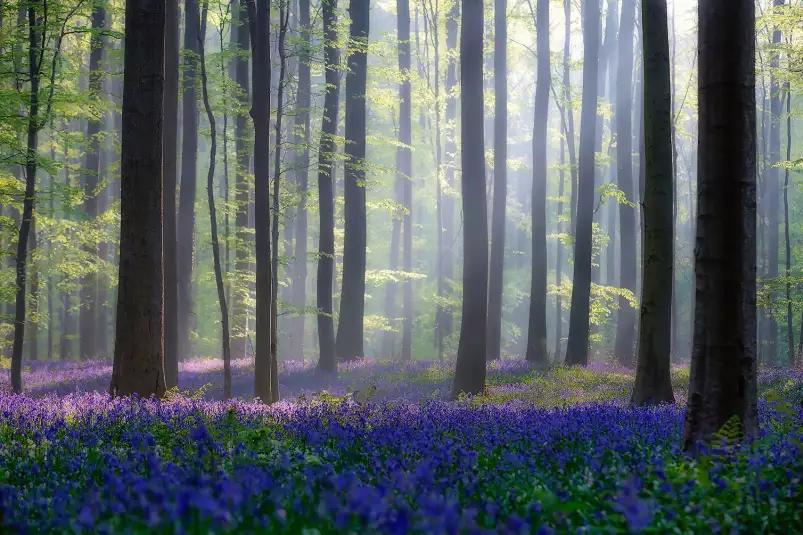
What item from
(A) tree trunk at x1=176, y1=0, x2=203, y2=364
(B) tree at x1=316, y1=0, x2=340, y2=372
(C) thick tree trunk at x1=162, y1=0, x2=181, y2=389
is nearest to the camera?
(C) thick tree trunk at x1=162, y1=0, x2=181, y2=389

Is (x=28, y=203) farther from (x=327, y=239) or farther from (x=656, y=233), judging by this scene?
(x=656, y=233)

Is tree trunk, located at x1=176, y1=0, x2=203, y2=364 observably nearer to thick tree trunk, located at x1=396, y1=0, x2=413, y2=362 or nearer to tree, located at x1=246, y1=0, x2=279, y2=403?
thick tree trunk, located at x1=396, y1=0, x2=413, y2=362

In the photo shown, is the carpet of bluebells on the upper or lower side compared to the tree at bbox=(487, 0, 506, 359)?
lower

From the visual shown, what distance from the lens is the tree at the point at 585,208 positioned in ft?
69.4

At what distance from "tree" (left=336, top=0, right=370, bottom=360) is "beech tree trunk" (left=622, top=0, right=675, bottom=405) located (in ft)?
39.2

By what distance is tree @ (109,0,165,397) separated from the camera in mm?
10164

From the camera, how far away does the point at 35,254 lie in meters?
20.0

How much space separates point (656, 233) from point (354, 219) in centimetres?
1238

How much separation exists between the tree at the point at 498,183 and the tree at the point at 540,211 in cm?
116

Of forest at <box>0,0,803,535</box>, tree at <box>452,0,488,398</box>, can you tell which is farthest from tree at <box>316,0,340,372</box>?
tree at <box>452,0,488,398</box>

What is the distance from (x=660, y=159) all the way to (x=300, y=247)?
24.7 m

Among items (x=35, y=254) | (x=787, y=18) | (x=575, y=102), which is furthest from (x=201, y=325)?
(x=787, y=18)

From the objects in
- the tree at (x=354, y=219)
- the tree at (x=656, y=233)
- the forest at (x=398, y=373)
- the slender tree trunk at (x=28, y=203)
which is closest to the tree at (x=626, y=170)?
the forest at (x=398, y=373)

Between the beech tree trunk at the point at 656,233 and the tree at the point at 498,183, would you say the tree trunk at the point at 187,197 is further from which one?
the beech tree trunk at the point at 656,233
